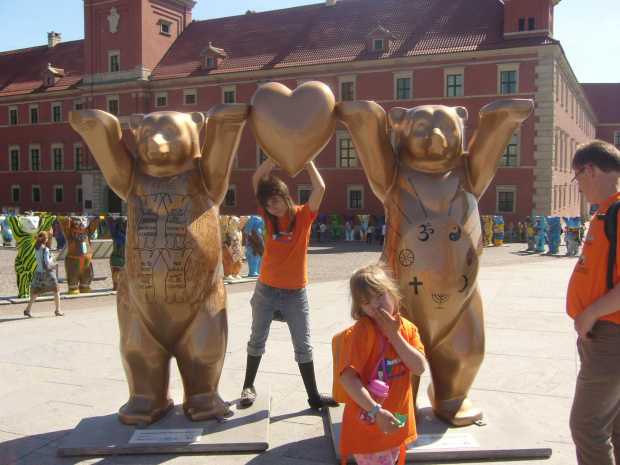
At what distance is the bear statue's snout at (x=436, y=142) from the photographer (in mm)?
3193

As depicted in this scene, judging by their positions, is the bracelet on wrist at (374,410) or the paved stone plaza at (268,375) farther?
the paved stone plaza at (268,375)

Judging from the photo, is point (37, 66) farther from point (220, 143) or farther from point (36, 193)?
point (220, 143)

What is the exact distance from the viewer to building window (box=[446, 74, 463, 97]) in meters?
25.0

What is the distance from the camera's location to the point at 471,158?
333 centimetres

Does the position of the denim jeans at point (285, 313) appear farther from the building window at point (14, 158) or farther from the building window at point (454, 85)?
the building window at point (14, 158)

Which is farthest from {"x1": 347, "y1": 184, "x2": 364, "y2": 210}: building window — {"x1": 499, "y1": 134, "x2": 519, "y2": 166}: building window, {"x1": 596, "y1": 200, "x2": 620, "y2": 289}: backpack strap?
{"x1": 596, "y1": 200, "x2": 620, "y2": 289}: backpack strap

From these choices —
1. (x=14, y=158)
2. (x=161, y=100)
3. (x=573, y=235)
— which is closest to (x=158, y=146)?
(x=573, y=235)

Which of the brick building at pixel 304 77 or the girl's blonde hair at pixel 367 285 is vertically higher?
the brick building at pixel 304 77

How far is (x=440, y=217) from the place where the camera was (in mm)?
3193

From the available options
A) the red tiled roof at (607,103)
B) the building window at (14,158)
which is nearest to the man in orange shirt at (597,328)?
the building window at (14,158)

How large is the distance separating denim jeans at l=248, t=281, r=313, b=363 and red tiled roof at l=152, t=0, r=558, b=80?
23.7 meters

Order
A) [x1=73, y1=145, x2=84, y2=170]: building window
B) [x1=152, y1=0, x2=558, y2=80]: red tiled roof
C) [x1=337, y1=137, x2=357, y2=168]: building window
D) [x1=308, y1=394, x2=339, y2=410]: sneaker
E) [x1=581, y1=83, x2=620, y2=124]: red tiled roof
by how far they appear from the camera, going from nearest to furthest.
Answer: [x1=308, y1=394, x2=339, y2=410]: sneaker → [x1=152, y1=0, x2=558, y2=80]: red tiled roof → [x1=337, y1=137, x2=357, y2=168]: building window → [x1=73, y1=145, x2=84, y2=170]: building window → [x1=581, y1=83, x2=620, y2=124]: red tiled roof

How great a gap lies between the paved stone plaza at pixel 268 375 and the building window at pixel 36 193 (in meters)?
30.6

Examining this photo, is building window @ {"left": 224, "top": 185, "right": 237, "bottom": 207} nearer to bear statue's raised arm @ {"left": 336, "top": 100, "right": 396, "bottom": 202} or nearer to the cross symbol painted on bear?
bear statue's raised arm @ {"left": 336, "top": 100, "right": 396, "bottom": 202}
